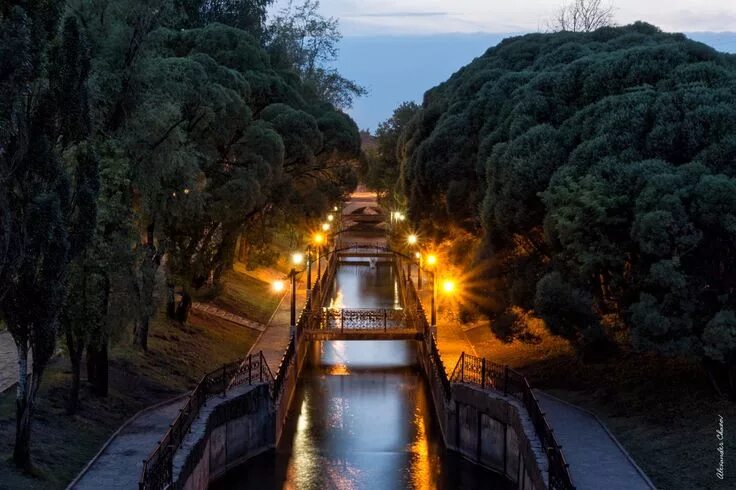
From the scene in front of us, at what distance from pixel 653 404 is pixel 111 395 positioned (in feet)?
42.3

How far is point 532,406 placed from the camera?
21.1 metres

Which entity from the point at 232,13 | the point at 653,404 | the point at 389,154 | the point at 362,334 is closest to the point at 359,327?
the point at 362,334

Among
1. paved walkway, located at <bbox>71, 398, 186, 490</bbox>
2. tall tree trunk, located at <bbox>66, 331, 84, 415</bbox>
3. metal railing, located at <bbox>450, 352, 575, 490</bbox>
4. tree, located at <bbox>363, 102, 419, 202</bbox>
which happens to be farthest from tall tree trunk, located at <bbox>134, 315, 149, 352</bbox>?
tree, located at <bbox>363, 102, 419, 202</bbox>

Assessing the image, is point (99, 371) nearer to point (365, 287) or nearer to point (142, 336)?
point (142, 336)

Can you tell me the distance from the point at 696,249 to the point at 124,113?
13003 mm

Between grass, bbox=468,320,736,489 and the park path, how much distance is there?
0.96 ft

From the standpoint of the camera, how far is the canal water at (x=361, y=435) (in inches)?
902

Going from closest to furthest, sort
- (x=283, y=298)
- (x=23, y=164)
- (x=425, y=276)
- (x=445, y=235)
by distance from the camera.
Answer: (x=23, y=164) < (x=445, y=235) < (x=283, y=298) < (x=425, y=276)

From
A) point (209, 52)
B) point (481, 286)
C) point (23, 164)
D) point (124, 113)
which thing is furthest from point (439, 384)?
point (209, 52)

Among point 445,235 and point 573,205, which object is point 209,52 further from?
point 573,205

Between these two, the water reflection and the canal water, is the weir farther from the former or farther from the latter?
the water reflection

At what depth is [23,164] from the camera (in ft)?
53.6

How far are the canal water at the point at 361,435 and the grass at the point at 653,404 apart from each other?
332 centimetres

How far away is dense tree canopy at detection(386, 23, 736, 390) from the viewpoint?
20.1 meters
